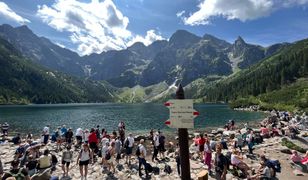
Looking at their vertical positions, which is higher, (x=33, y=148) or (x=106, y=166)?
(x=33, y=148)

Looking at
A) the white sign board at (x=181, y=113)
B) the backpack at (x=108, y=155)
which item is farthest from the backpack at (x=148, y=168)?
the white sign board at (x=181, y=113)

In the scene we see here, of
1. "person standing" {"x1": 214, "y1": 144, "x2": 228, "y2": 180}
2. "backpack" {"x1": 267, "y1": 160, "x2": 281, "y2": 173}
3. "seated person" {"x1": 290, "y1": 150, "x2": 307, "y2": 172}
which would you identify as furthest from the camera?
"seated person" {"x1": 290, "y1": 150, "x2": 307, "y2": 172}

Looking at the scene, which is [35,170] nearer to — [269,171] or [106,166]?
[106,166]

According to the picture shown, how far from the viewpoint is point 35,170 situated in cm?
1933

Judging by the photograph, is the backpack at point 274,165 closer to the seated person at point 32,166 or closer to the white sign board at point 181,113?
the white sign board at point 181,113

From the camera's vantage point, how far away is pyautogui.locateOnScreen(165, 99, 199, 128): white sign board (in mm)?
8273

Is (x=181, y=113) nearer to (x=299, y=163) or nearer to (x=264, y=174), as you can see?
(x=264, y=174)

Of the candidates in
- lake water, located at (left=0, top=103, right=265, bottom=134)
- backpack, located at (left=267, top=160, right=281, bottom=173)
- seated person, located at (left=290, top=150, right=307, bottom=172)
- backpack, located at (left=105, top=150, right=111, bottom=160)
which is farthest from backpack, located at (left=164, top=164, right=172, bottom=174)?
lake water, located at (left=0, top=103, right=265, bottom=134)

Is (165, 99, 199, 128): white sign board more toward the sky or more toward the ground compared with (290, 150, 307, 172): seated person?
more toward the sky

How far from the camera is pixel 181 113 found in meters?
8.35

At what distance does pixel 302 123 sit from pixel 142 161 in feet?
138

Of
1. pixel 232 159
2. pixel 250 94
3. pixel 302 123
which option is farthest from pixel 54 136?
pixel 250 94

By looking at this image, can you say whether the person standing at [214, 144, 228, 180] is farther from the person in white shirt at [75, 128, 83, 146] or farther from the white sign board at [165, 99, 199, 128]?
the person in white shirt at [75, 128, 83, 146]

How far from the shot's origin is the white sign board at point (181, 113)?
27.1 feet
